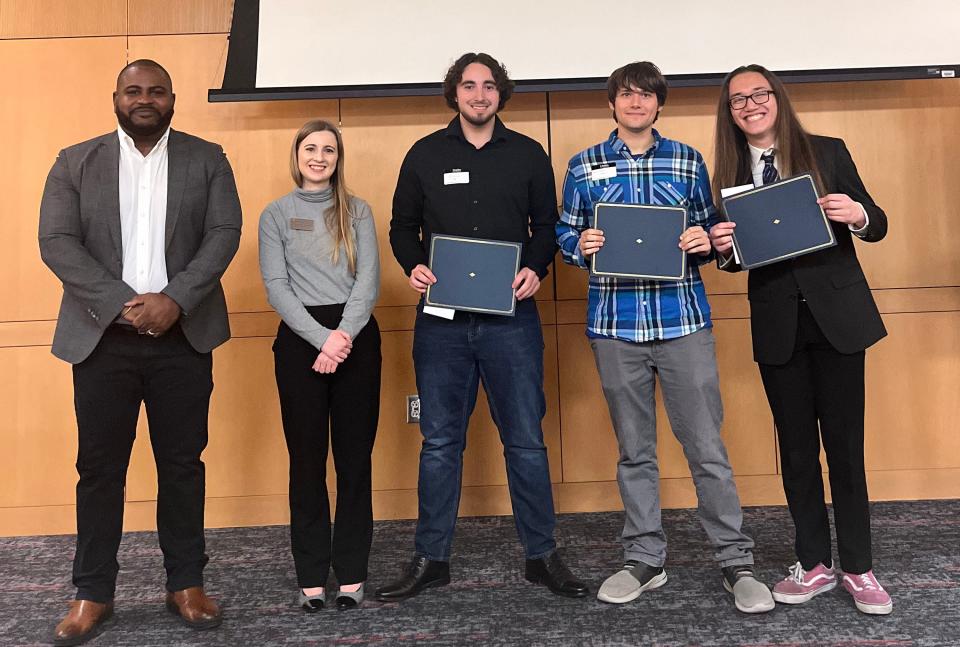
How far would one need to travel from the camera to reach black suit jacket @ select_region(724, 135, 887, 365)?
218 cm

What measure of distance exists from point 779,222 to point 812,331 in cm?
35

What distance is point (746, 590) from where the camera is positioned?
7.22ft

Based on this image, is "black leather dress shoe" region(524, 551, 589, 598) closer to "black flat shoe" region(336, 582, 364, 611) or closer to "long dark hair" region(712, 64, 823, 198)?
"black flat shoe" region(336, 582, 364, 611)

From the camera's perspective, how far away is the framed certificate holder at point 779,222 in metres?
2.15

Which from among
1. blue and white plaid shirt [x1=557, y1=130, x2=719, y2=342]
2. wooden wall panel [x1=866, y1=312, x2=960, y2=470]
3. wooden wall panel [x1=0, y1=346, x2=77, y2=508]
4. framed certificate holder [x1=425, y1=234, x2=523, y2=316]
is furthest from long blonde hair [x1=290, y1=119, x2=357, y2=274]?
wooden wall panel [x1=866, y1=312, x2=960, y2=470]

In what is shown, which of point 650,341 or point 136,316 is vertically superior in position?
point 136,316

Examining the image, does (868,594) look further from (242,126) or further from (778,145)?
(242,126)

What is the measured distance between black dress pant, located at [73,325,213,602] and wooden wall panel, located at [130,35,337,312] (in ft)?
4.00

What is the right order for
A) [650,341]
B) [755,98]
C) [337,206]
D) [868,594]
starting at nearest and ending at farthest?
[868,594]
[755,98]
[650,341]
[337,206]

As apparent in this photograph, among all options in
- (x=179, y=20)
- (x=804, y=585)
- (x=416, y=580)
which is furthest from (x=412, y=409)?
(x=179, y=20)

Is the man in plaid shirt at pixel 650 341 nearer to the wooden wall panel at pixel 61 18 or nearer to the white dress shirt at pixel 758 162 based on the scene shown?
the white dress shirt at pixel 758 162

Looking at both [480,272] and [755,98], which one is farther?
[480,272]

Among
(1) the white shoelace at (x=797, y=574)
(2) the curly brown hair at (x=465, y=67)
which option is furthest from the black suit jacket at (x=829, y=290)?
(2) the curly brown hair at (x=465, y=67)

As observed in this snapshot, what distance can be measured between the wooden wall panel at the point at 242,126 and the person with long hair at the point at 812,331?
2032 millimetres
